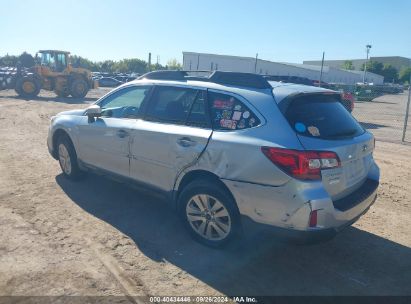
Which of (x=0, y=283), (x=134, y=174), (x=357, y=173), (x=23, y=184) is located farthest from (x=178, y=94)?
(x=23, y=184)

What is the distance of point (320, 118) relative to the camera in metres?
3.43

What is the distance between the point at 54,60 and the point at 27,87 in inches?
96.0

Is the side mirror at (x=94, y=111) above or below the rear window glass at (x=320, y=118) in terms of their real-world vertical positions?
below

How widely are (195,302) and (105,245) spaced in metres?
1.30

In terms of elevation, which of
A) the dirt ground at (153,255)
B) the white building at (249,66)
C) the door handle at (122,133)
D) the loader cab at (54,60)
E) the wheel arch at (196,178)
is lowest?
the dirt ground at (153,255)

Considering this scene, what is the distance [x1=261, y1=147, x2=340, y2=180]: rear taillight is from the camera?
9.89 ft

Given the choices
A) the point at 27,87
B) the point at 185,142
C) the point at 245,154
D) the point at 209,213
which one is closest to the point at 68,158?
the point at 185,142

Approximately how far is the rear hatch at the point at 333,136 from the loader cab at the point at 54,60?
21.5 m

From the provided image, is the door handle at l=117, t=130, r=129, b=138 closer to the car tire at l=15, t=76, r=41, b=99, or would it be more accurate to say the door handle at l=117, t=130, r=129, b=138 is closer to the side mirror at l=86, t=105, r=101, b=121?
the side mirror at l=86, t=105, r=101, b=121

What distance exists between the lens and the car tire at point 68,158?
5.49m

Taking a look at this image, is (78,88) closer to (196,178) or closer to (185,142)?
(185,142)

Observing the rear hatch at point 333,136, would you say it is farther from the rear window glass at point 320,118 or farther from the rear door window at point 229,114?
the rear door window at point 229,114

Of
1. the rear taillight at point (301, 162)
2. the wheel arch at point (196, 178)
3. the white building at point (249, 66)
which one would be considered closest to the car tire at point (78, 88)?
the white building at point (249, 66)

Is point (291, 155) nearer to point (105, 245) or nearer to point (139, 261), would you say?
point (139, 261)
